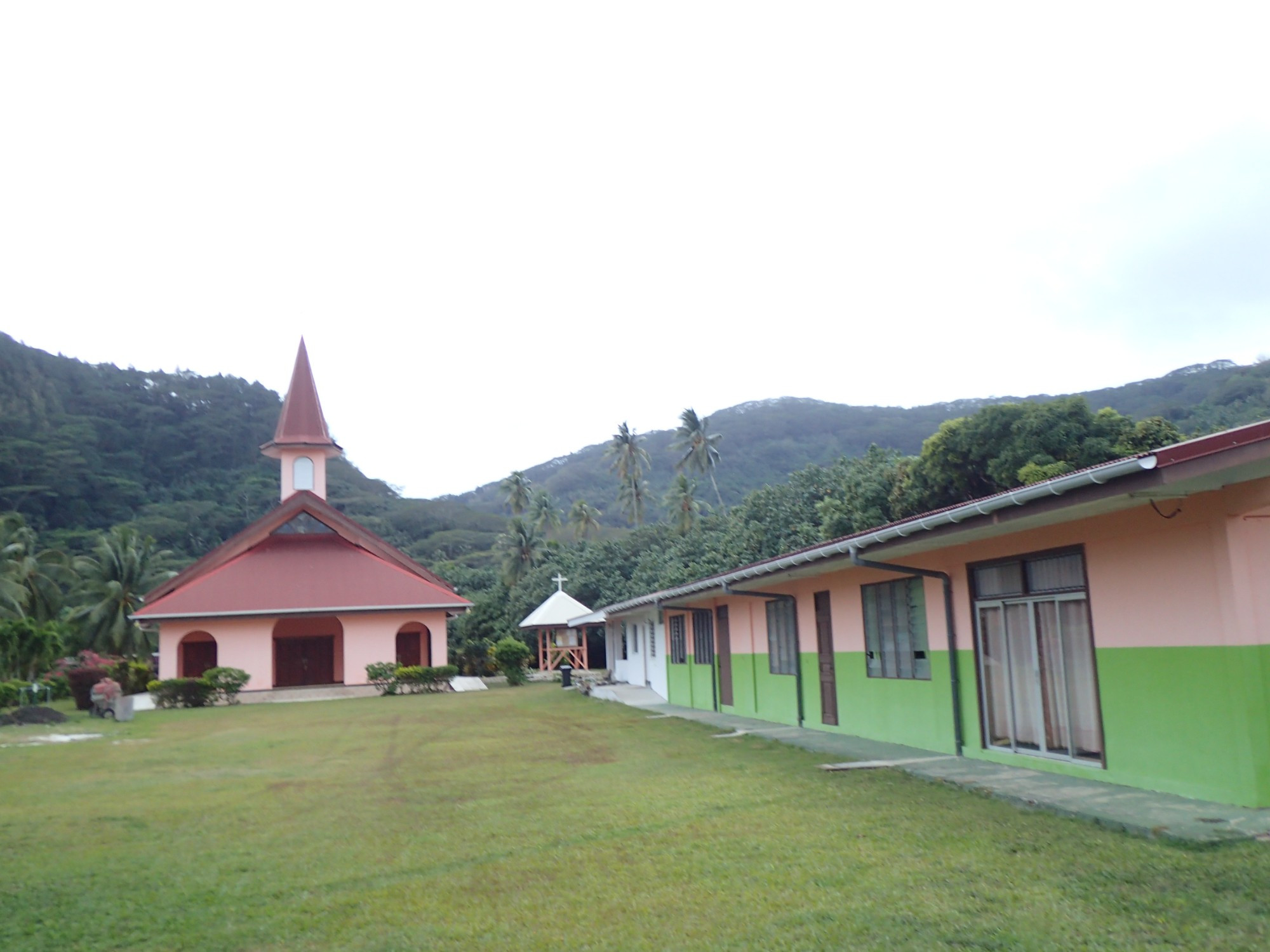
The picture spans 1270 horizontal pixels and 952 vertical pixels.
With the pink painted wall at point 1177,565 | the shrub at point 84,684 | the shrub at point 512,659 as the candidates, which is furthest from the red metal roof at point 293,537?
the pink painted wall at point 1177,565

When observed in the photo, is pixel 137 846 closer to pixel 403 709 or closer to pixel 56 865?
pixel 56 865

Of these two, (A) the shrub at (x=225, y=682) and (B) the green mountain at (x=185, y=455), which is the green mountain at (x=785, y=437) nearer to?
(B) the green mountain at (x=185, y=455)

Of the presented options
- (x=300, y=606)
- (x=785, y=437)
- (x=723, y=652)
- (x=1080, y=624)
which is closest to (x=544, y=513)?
(x=300, y=606)

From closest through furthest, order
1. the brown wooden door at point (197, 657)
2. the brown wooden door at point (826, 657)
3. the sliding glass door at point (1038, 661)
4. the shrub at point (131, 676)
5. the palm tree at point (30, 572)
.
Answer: the sliding glass door at point (1038, 661) < the brown wooden door at point (826, 657) < the shrub at point (131, 676) < the brown wooden door at point (197, 657) < the palm tree at point (30, 572)

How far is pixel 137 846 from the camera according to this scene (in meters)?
8.15

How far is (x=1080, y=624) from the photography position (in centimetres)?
920

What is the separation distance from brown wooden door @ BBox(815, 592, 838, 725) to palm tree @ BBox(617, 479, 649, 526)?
5215 centimetres

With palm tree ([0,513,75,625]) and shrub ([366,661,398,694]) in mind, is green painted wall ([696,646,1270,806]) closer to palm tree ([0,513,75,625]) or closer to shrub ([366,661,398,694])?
shrub ([366,661,398,694])

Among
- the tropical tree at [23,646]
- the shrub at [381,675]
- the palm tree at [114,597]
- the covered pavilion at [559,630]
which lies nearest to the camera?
the tropical tree at [23,646]

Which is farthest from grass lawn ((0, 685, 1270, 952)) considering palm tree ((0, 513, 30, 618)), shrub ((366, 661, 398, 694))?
palm tree ((0, 513, 30, 618))

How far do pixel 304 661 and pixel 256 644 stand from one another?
138 inches

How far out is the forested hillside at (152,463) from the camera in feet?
237

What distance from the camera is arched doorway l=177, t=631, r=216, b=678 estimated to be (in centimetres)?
3438

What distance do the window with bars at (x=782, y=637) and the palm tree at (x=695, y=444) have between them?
1914 inches
